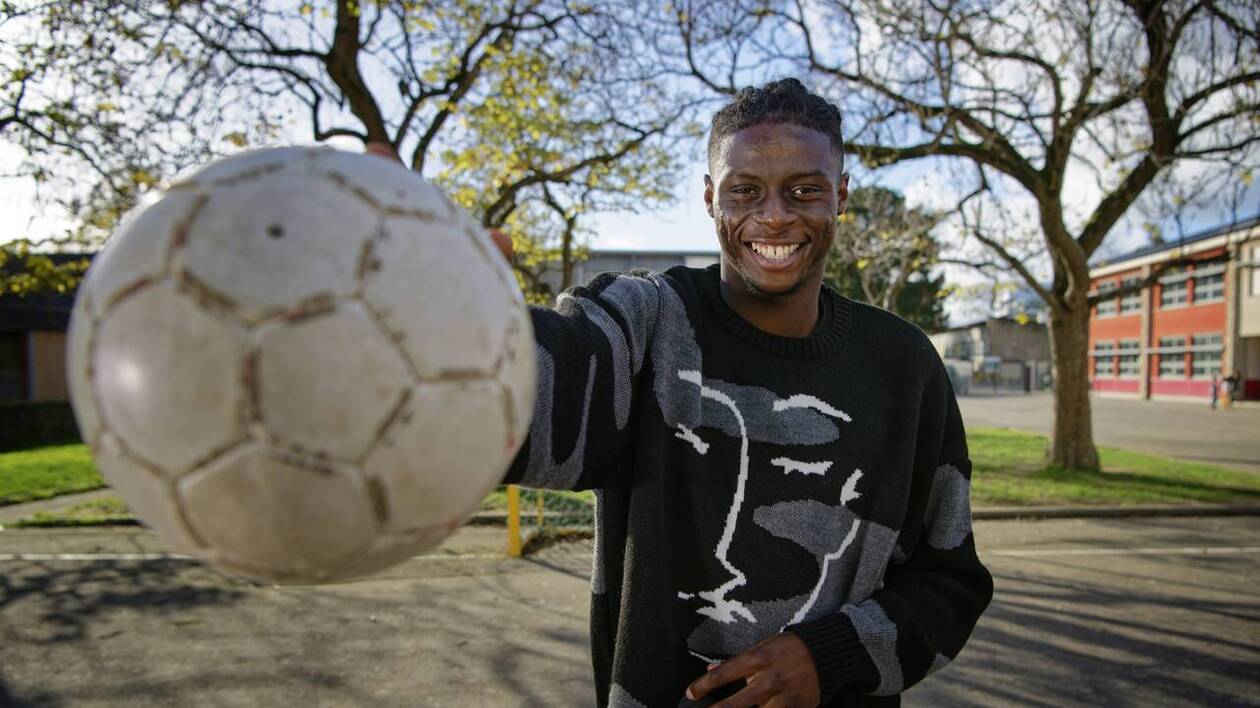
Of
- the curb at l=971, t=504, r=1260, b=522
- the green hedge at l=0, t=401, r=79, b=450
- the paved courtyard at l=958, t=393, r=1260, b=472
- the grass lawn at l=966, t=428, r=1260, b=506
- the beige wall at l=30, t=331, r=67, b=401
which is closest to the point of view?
the curb at l=971, t=504, r=1260, b=522

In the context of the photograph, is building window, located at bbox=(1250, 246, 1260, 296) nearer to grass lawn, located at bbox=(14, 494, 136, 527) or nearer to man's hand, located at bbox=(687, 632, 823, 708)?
grass lawn, located at bbox=(14, 494, 136, 527)

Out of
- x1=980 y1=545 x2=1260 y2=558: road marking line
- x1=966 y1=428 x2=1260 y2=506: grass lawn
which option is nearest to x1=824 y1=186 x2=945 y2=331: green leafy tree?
x1=966 y1=428 x2=1260 y2=506: grass lawn

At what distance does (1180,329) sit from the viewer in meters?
36.1

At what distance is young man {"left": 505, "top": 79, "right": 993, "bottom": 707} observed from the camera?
64.2 inches

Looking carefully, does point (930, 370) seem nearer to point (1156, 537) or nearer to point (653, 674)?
point (653, 674)

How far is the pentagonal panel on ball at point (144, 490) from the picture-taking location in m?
0.87

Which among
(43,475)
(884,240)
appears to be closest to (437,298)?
(43,475)

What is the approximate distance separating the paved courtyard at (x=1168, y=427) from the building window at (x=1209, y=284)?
5.85 m

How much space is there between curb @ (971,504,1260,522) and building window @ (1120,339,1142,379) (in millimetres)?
35197

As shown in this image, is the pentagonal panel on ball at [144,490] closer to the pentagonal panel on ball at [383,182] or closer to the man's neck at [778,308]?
the pentagonal panel on ball at [383,182]

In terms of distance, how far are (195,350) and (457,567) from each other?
607 cm

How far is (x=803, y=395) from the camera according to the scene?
177 cm

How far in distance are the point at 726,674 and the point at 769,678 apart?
90 mm

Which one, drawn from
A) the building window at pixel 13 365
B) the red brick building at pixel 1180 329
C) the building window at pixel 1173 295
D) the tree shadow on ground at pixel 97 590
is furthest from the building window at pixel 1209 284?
the building window at pixel 13 365
